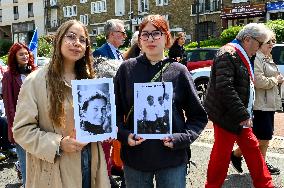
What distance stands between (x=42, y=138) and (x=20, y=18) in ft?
216

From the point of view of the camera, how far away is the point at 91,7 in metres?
53.5

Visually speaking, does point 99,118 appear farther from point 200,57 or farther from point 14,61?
point 200,57

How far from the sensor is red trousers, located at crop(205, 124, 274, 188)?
479 cm

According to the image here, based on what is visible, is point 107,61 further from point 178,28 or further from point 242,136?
point 178,28

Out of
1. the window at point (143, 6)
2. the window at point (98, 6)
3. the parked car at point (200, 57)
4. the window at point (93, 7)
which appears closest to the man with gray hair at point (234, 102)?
the parked car at point (200, 57)

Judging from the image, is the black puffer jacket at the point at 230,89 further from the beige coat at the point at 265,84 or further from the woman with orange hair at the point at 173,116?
the woman with orange hair at the point at 173,116

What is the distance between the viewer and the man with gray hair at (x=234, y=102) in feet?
15.0

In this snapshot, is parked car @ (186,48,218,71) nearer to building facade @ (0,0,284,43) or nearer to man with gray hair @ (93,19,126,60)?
man with gray hair @ (93,19,126,60)

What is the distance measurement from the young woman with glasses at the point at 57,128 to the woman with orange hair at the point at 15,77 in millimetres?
2055

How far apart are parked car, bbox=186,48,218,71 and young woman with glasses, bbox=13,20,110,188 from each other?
1311cm

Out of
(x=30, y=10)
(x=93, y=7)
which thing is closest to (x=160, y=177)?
(x=93, y=7)

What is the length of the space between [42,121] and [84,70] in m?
0.44

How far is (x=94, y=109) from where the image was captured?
9.39ft

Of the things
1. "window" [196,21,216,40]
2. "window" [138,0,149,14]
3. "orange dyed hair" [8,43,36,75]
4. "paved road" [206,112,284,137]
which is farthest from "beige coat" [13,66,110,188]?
"window" [138,0,149,14]
